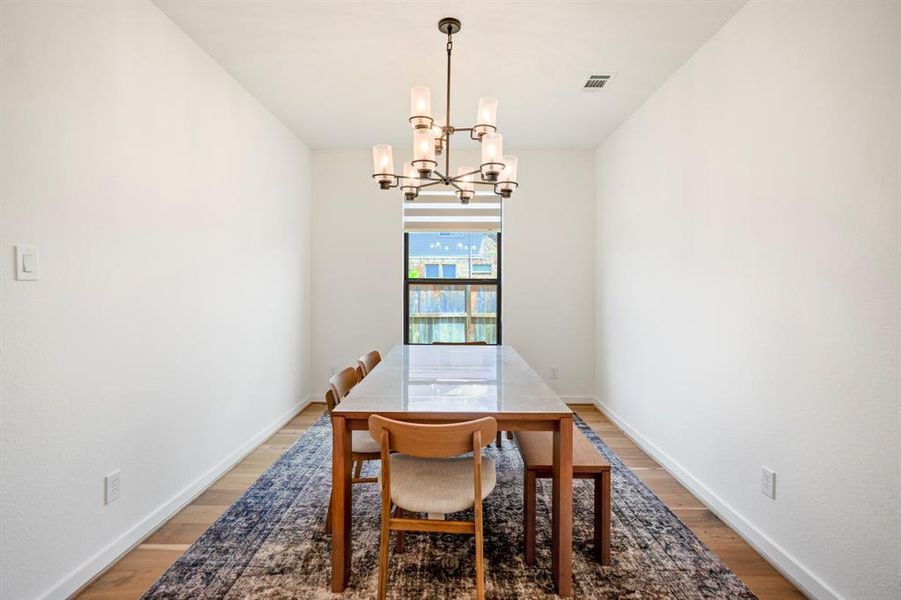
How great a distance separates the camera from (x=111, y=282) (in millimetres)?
1973

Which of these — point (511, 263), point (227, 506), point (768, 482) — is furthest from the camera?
point (511, 263)

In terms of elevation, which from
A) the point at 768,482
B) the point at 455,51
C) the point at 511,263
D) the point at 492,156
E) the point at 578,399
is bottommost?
the point at 578,399

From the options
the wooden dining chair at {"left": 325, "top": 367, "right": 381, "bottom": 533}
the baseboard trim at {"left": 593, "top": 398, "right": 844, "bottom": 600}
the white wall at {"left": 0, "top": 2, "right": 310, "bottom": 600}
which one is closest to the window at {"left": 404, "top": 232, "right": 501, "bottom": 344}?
the white wall at {"left": 0, "top": 2, "right": 310, "bottom": 600}

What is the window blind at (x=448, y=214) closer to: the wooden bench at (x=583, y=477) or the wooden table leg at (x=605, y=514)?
the wooden bench at (x=583, y=477)

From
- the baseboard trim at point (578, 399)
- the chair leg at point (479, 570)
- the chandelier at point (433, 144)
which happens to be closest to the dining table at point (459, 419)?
the chair leg at point (479, 570)

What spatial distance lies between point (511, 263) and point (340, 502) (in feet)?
10.7

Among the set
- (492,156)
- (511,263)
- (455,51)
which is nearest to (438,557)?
(492,156)

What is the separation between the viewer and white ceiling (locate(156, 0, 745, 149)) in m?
2.30

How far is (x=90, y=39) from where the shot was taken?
1859 mm

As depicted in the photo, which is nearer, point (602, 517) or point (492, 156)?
point (602, 517)

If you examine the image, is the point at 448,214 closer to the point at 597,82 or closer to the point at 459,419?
the point at 597,82

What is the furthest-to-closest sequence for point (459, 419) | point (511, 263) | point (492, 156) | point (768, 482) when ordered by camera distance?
point (511, 263), point (492, 156), point (768, 482), point (459, 419)

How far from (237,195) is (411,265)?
2.06m

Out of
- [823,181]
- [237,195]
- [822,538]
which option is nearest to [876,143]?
[823,181]
